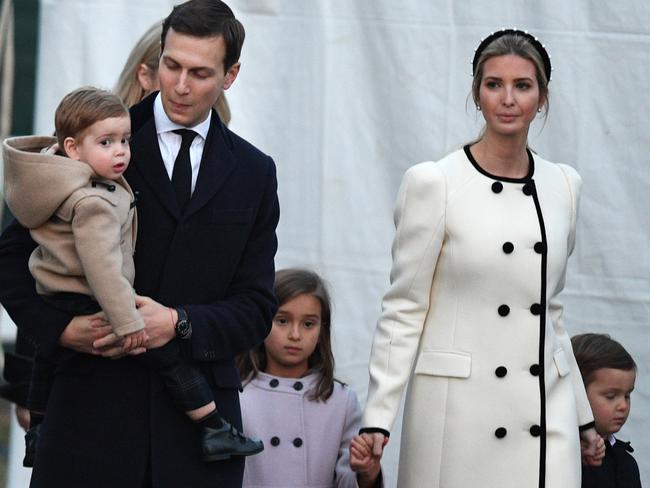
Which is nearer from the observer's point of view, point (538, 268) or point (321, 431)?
point (538, 268)

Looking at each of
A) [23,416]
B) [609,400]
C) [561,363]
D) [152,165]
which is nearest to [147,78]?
[152,165]

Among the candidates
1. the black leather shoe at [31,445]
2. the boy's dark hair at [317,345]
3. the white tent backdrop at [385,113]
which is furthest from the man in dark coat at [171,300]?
the white tent backdrop at [385,113]

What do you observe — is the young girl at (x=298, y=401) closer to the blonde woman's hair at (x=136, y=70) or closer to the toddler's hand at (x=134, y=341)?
the blonde woman's hair at (x=136, y=70)

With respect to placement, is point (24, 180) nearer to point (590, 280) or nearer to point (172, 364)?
point (172, 364)

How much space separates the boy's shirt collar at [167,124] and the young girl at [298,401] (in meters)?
1.07

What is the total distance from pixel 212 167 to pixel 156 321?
1.28 ft

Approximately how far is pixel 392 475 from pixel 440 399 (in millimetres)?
1405

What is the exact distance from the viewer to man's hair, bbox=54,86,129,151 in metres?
3.16

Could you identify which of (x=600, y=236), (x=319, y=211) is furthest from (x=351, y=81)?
(x=600, y=236)

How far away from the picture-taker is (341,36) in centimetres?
489

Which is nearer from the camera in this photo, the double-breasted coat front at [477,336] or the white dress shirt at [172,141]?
the white dress shirt at [172,141]

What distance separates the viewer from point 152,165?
3.28 metres

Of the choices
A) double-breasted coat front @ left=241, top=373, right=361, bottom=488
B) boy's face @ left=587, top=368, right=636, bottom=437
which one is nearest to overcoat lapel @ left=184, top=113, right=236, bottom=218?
double-breasted coat front @ left=241, top=373, right=361, bottom=488

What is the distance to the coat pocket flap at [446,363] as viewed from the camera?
11.8 ft
